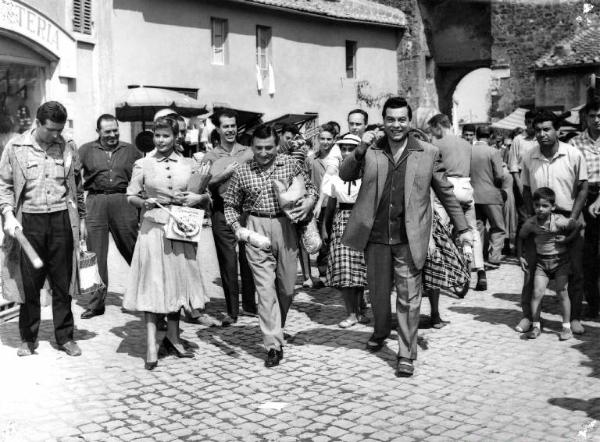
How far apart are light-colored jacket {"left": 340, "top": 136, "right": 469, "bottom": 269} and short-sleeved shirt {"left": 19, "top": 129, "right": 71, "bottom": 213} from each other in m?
2.48

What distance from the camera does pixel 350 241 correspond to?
600 centimetres

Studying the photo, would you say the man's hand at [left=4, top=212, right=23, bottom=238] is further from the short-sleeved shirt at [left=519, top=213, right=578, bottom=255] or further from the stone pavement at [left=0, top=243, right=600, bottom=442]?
the short-sleeved shirt at [left=519, top=213, right=578, bottom=255]

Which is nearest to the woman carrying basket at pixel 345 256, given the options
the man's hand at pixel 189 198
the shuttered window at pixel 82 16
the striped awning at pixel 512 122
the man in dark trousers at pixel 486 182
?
the man's hand at pixel 189 198

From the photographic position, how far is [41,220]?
641 centimetres

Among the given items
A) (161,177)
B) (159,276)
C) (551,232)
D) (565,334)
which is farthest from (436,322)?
(161,177)

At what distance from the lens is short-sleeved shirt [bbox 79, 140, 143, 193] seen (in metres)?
8.05

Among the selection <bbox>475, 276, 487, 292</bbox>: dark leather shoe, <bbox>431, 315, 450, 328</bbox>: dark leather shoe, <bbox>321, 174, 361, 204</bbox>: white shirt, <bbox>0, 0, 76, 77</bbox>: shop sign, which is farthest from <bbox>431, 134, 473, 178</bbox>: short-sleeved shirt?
<bbox>0, 0, 76, 77</bbox>: shop sign

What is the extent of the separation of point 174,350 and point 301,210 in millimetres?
1609

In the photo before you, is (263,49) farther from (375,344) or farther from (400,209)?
(400,209)

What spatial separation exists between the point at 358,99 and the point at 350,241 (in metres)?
21.6

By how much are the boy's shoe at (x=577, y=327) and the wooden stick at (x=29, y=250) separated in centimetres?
461

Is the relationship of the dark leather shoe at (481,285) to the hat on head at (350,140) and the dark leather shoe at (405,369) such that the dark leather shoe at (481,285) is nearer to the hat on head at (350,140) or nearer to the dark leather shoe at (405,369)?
the hat on head at (350,140)

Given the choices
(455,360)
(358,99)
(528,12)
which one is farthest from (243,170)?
(528,12)

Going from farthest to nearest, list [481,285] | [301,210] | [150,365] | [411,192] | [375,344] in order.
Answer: [481,285], [375,344], [301,210], [150,365], [411,192]
